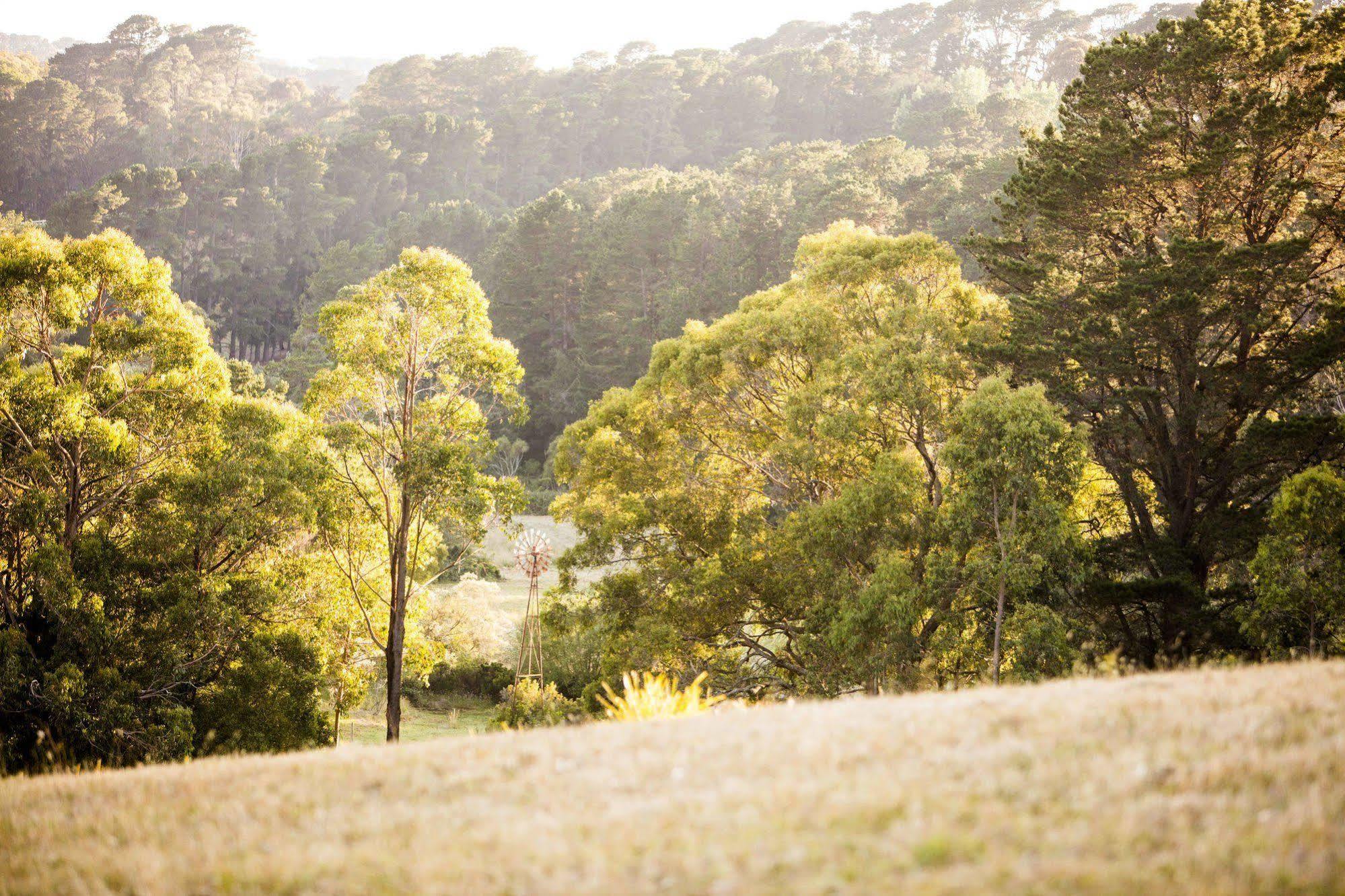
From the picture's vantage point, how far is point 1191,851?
433cm

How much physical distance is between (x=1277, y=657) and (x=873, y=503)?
6773 mm

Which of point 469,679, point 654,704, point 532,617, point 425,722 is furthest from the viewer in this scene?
point 469,679

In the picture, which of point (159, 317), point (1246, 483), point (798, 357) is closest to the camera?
point (159, 317)

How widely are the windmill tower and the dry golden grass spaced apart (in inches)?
675

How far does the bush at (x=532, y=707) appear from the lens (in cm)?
2411

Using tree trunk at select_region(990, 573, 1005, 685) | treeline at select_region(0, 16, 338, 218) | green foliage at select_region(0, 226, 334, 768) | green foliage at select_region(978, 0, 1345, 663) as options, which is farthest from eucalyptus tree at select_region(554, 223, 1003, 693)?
treeline at select_region(0, 16, 338, 218)

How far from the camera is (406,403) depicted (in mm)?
20016

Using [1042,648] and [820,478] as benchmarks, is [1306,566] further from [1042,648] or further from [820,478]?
[820,478]

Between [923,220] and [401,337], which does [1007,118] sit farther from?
[401,337]

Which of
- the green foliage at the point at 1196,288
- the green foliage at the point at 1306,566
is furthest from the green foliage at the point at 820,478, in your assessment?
the green foliage at the point at 1306,566

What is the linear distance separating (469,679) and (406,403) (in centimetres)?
1550

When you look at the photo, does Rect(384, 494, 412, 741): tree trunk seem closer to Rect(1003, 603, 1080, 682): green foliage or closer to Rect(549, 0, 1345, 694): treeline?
Rect(549, 0, 1345, 694): treeline

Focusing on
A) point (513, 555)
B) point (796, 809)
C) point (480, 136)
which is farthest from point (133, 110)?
point (796, 809)

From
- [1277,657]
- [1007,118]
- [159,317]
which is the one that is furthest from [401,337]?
[1007,118]
